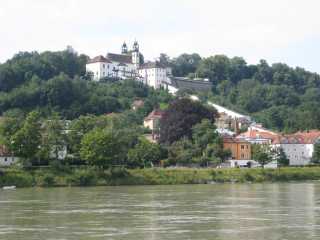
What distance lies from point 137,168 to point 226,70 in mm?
96690

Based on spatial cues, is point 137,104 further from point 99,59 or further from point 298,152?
point 298,152

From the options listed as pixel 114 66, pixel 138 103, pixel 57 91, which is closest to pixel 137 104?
pixel 138 103

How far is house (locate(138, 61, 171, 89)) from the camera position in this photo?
14800cm

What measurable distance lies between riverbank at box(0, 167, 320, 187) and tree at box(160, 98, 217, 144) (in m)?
13.6

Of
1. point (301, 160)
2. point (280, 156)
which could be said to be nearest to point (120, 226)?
point (280, 156)

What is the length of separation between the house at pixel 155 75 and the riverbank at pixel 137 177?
241ft

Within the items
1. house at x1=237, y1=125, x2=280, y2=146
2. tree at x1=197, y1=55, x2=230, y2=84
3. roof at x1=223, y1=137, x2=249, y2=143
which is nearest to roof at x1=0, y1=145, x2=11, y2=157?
roof at x1=223, y1=137, x2=249, y2=143

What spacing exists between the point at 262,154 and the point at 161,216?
4779 cm

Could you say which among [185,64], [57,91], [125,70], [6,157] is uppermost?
[185,64]

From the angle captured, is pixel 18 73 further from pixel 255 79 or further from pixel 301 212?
pixel 301 212

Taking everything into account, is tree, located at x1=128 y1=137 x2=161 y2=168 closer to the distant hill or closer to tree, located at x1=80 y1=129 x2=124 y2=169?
tree, located at x1=80 y1=129 x2=124 y2=169

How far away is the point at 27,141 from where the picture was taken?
222ft

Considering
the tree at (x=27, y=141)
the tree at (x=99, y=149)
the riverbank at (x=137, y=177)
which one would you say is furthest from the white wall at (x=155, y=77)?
the tree at (x=27, y=141)

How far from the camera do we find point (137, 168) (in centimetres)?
7294
